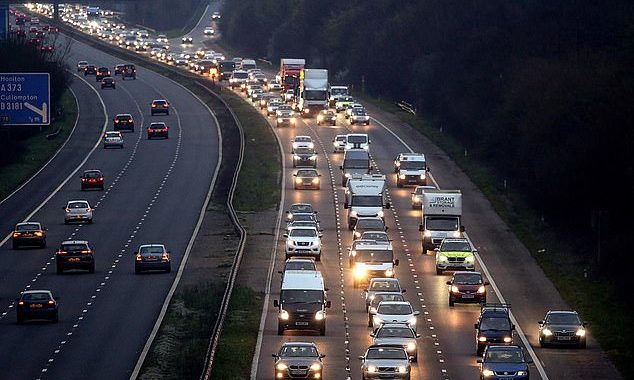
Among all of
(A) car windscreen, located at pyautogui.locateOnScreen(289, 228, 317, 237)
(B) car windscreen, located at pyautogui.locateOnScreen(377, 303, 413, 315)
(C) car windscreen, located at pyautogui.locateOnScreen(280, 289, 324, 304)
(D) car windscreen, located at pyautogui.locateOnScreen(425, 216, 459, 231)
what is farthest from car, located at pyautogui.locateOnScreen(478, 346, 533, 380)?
(D) car windscreen, located at pyautogui.locateOnScreen(425, 216, 459, 231)

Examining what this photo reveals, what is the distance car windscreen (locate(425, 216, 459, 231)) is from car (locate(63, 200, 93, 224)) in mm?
20046

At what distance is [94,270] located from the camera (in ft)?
230

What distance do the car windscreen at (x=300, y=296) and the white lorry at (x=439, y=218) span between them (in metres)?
19.6

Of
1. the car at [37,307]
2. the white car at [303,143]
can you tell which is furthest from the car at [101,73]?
the car at [37,307]

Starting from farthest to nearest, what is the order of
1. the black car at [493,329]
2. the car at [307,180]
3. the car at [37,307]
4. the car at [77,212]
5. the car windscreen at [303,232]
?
the car at [307,180] < the car at [77,212] < the car windscreen at [303,232] < the car at [37,307] < the black car at [493,329]

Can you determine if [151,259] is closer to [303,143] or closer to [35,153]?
[303,143]

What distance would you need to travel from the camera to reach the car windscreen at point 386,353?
144ft

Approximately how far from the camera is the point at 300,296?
5400 cm

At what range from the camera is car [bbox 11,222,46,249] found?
251 ft

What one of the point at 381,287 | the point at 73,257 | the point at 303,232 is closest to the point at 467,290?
the point at 381,287

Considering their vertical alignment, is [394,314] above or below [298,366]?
below

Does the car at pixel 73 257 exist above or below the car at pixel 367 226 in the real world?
below

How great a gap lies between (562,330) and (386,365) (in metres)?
10.3

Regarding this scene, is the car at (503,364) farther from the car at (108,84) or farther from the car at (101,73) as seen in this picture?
the car at (101,73)
